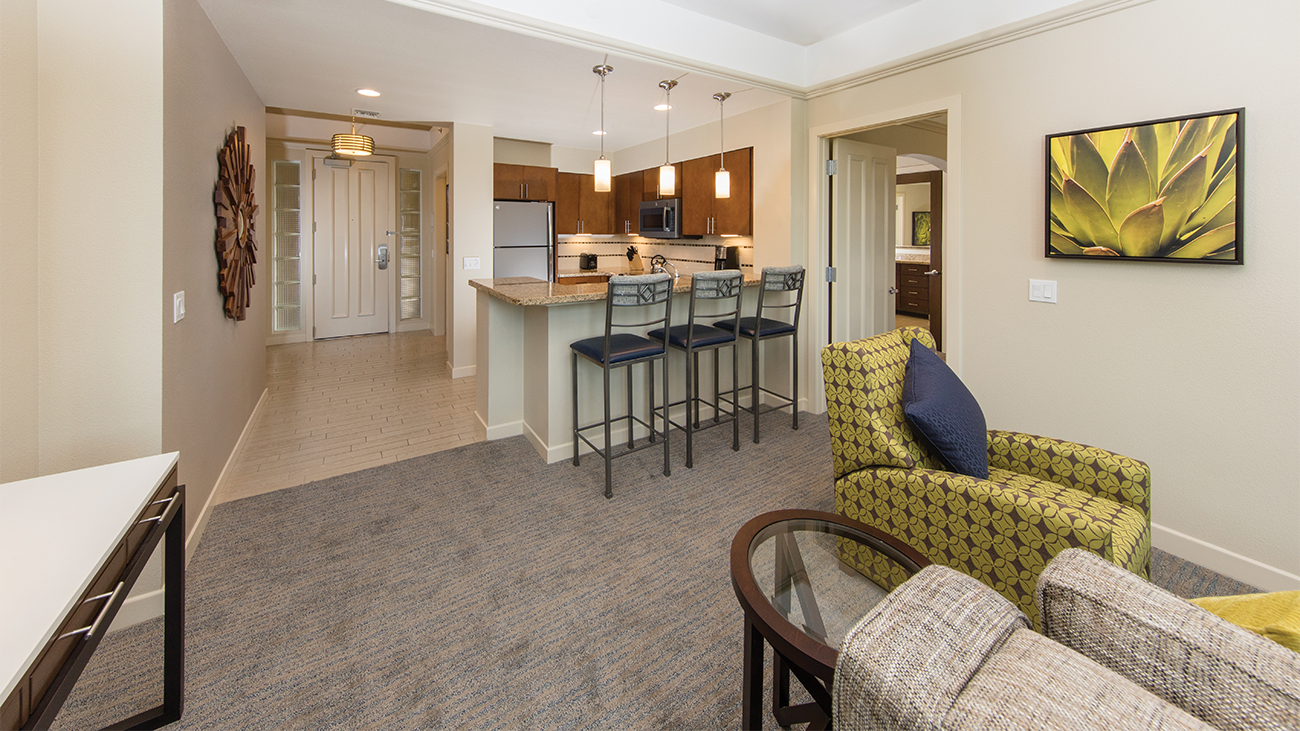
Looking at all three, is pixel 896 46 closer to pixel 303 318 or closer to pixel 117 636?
pixel 117 636

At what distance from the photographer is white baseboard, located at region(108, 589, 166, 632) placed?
196 centimetres

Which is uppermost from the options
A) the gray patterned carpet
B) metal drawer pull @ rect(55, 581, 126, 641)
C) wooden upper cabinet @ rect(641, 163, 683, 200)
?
wooden upper cabinet @ rect(641, 163, 683, 200)

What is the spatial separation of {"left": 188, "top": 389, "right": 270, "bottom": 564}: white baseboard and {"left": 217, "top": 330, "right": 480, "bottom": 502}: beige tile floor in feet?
0.16

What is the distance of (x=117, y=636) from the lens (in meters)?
1.92

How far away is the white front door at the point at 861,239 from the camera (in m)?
4.30

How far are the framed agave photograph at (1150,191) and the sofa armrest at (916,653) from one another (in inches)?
89.6

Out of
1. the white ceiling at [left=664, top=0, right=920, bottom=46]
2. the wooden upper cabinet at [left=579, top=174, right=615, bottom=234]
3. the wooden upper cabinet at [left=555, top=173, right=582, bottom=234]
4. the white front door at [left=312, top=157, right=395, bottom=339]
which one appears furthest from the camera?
the white front door at [left=312, top=157, right=395, bottom=339]

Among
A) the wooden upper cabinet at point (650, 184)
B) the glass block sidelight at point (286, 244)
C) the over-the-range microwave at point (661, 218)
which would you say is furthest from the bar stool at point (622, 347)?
the glass block sidelight at point (286, 244)

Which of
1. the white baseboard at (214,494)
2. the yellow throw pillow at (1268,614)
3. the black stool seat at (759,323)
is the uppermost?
the black stool seat at (759,323)

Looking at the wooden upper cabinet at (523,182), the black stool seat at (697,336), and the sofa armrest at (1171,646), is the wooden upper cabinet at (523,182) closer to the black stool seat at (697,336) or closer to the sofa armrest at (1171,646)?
the black stool seat at (697,336)

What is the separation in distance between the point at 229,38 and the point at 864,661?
13.6ft

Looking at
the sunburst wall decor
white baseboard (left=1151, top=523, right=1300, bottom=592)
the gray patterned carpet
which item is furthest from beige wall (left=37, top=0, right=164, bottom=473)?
white baseboard (left=1151, top=523, right=1300, bottom=592)

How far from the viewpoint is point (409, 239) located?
25.9ft

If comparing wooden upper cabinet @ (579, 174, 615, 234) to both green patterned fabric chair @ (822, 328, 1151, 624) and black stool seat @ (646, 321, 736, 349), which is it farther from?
green patterned fabric chair @ (822, 328, 1151, 624)
